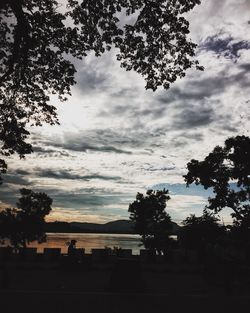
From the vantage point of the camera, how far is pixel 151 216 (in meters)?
68.7

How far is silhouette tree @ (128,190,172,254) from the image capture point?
67825mm

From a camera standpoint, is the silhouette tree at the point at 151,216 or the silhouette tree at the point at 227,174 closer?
the silhouette tree at the point at 227,174

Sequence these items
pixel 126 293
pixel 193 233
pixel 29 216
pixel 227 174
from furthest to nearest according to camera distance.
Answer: pixel 193 233
pixel 29 216
pixel 227 174
pixel 126 293

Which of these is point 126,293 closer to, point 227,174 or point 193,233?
point 227,174

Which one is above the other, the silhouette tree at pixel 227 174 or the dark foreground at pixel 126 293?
the silhouette tree at pixel 227 174

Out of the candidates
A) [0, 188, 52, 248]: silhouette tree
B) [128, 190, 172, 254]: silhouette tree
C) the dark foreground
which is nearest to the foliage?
[128, 190, 172, 254]: silhouette tree

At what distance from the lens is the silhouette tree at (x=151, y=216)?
67.8 meters

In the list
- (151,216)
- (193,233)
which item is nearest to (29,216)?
(151,216)

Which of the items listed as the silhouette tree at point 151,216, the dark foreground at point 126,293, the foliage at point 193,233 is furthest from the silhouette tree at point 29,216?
the dark foreground at point 126,293

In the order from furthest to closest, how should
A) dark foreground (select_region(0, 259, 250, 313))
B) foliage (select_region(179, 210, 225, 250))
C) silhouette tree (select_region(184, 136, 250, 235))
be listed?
foliage (select_region(179, 210, 225, 250)), silhouette tree (select_region(184, 136, 250, 235)), dark foreground (select_region(0, 259, 250, 313))

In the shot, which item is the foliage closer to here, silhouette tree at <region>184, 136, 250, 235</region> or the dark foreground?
silhouette tree at <region>184, 136, 250, 235</region>

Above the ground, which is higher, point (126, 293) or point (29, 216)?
point (29, 216)

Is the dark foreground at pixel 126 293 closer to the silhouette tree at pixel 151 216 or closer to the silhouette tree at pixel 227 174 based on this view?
the silhouette tree at pixel 227 174

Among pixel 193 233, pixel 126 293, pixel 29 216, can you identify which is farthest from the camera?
pixel 193 233
